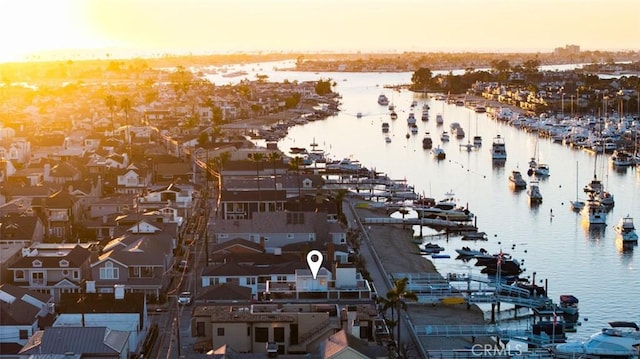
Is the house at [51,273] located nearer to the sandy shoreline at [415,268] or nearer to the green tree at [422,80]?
the sandy shoreline at [415,268]

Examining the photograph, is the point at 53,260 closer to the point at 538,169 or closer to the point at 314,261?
the point at 314,261

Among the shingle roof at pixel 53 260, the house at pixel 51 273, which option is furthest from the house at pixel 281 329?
the shingle roof at pixel 53 260

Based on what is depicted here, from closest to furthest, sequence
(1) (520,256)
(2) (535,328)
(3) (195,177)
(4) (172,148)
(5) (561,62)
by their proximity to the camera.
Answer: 1. (2) (535,328)
2. (1) (520,256)
3. (3) (195,177)
4. (4) (172,148)
5. (5) (561,62)

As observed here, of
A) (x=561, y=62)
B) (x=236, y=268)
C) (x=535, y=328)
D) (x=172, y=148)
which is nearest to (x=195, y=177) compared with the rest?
(x=172, y=148)

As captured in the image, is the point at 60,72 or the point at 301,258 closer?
the point at 301,258

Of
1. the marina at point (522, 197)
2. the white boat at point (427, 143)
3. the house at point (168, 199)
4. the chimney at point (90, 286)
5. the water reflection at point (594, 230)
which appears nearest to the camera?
the chimney at point (90, 286)

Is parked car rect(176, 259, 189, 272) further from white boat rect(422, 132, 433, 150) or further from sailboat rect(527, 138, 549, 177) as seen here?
white boat rect(422, 132, 433, 150)

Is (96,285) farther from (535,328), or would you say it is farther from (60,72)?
(60,72)
